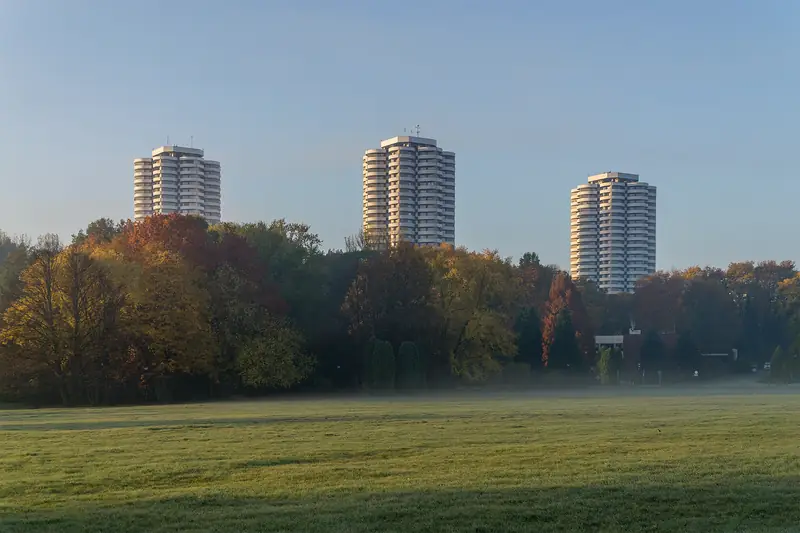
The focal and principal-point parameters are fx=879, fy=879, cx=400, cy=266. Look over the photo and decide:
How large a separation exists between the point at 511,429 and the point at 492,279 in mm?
55849

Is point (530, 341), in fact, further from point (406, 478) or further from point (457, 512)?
point (457, 512)

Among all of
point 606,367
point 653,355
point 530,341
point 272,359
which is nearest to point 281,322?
point 272,359

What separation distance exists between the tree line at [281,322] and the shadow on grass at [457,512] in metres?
43.2

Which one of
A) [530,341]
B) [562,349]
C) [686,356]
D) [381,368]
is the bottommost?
[686,356]

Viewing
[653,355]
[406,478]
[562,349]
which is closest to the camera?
[406,478]

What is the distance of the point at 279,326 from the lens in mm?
61906

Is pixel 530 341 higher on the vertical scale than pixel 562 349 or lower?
higher

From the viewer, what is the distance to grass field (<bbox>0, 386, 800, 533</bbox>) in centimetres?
1166

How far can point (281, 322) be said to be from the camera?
62.2 m

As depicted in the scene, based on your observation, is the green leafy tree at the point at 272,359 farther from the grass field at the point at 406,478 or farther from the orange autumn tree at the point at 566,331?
the orange autumn tree at the point at 566,331

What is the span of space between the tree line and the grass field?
29975 millimetres

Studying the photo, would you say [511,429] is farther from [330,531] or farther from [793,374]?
[793,374]

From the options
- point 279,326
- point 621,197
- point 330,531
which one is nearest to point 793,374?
point 279,326

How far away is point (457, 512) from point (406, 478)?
117 inches
